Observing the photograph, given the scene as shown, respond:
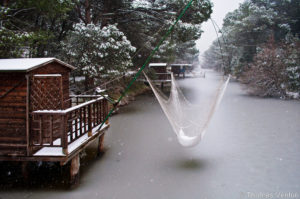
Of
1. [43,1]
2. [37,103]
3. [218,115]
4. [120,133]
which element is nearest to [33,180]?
[37,103]

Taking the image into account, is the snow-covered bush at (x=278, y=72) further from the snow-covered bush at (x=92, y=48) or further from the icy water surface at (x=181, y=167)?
the snow-covered bush at (x=92, y=48)

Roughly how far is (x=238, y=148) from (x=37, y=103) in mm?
4427

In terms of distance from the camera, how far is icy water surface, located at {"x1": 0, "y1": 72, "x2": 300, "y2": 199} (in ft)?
12.5

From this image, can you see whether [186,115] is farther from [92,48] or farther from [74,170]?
[74,170]

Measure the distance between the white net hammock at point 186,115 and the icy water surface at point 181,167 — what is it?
49 centimetres

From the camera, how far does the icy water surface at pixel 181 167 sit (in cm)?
381

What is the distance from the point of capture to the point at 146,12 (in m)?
10.9

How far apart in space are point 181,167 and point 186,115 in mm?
3274

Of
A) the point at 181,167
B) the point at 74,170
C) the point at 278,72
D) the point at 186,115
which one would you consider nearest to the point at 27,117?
the point at 74,170

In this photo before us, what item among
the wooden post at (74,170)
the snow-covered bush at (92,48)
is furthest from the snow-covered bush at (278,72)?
the wooden post at (74,170)

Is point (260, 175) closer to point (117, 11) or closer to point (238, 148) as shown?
point (238, 148)

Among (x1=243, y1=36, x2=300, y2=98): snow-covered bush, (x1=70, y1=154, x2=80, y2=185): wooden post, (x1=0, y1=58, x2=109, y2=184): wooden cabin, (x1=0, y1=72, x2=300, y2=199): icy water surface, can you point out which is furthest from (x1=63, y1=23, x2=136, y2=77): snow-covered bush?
(x1=243, y1=36, x2=300, y2=98): snow-covered bush

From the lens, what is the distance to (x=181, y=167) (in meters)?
4.77

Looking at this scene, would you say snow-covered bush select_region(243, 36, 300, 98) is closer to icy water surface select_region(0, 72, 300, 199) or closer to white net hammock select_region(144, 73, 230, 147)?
icy water surface select_region(0, 72, 300, 199)
